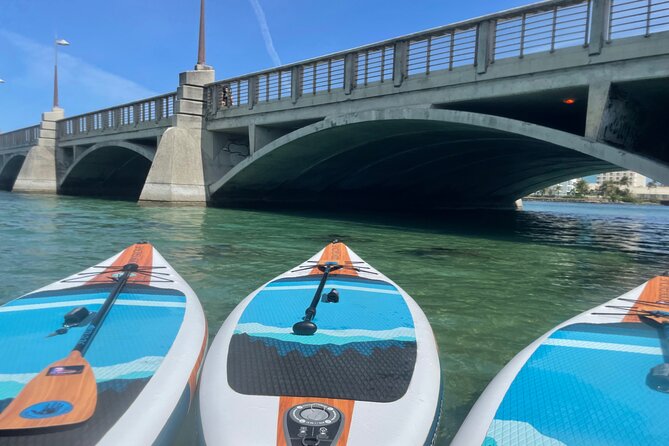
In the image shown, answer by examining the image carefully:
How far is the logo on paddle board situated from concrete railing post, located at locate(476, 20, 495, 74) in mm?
13284

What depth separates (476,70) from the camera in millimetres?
13367

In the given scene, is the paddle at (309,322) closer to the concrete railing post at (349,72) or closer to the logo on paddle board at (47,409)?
the logo on paddle board at (47,409)

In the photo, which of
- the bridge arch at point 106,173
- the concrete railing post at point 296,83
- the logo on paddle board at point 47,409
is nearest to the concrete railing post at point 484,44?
the concrete railing post at point 296,83

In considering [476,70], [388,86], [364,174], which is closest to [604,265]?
[476,70]

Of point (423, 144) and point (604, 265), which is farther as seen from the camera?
point (423, 144)

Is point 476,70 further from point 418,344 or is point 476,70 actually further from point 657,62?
point 418,344

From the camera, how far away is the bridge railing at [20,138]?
139ft

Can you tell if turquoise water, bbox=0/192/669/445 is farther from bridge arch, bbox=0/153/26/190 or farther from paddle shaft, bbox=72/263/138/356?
bridge arch, bbox=0/153/26/190

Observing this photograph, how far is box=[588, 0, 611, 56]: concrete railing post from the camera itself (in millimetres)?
10812

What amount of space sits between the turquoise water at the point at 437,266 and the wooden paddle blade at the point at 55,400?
0.59 metres

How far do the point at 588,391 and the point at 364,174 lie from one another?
24521 millimetres

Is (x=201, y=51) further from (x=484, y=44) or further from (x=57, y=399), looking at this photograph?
(x=57, y=399)

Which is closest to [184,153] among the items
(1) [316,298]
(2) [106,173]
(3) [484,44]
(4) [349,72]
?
(4) [349,72]

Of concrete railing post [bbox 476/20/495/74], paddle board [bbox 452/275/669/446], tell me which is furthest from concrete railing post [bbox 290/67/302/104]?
paddle board [bbox 452/275/669/446]
